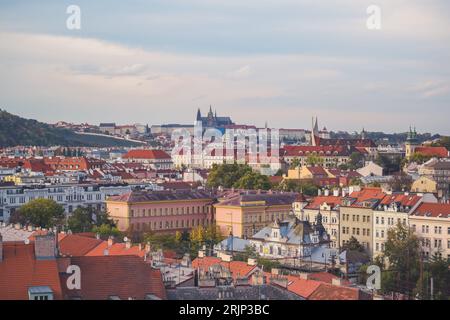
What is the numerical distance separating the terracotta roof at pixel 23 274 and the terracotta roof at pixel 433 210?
18552mm

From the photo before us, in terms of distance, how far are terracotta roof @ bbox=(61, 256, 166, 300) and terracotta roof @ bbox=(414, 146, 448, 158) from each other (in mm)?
53460

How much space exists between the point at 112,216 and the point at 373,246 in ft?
39.8

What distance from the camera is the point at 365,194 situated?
33125 millimetres

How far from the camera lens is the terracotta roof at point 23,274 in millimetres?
11742

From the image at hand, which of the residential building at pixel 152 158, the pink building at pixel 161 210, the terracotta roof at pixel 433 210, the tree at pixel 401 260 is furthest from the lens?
the residential building at pixel 152 158

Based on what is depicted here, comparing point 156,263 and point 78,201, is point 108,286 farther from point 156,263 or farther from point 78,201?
point 78,201

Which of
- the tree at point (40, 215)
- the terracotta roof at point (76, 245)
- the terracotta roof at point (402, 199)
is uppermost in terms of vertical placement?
the terracotta roof at point (402, 199)

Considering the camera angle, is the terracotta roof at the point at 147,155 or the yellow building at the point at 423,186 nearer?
the yellow building at the point at 423,186

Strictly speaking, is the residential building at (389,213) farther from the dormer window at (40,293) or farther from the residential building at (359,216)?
the dormer window at (40,293)

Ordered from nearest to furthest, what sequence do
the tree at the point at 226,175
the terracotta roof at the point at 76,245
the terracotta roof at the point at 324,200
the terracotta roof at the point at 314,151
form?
the terracotta roof at the point at 76,245, the terracotta roof at the point at 324,200, the tree at the point at 226,175, the terracotta roof at the point at 314,151

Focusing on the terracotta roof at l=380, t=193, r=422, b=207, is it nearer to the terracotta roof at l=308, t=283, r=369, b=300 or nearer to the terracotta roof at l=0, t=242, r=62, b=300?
the terracotta roof at l=308, t=283, r=369, b=300

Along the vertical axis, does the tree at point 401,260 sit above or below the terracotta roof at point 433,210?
below

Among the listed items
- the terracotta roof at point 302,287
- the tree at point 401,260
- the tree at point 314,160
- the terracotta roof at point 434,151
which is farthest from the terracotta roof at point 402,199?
the tree at point 314,160
